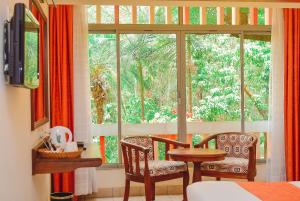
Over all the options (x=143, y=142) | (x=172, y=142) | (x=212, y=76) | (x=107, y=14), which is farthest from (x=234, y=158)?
(x=107, y=14)

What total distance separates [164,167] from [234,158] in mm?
928

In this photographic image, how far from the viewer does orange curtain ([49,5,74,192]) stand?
17.1ft

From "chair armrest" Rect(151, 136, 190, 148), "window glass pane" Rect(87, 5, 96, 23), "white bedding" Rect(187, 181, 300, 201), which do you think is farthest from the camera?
"window glass pane" Rect(87, 5, 96, 23)

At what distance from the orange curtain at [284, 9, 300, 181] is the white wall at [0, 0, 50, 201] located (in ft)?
11.3

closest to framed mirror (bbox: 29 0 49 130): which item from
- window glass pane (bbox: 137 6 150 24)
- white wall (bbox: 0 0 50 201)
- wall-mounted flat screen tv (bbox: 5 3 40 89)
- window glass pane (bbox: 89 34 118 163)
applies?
white wall (bbox: 0 0 50 201)

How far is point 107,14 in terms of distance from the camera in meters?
5.62

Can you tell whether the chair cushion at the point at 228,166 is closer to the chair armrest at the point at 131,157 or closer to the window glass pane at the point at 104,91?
the chair armrest at the point at 131,157

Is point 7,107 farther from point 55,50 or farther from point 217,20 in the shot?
point 217,20

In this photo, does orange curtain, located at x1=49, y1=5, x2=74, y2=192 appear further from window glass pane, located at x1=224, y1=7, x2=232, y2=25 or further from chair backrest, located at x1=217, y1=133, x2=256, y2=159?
window glass pane, located at x1=224, y1=7, x2=232, y2=25

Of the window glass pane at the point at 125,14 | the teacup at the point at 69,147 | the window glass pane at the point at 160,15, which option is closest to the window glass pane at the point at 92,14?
the window glass pane at the point at 125,14

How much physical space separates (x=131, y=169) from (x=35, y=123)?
5.40 ft

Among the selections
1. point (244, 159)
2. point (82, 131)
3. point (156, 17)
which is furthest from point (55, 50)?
point (244, 159)

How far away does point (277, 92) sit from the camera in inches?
223

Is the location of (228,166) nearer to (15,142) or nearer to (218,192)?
(218,192)
